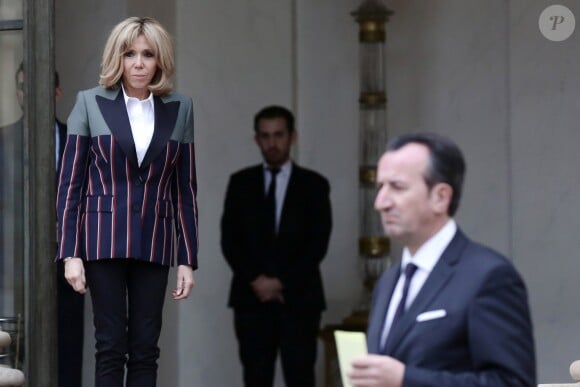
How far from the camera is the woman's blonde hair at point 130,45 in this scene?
5.60m

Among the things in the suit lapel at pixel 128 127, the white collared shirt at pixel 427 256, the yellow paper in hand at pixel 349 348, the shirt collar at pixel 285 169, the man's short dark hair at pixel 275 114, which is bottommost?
the yellow paper in hand at pixel 349 348

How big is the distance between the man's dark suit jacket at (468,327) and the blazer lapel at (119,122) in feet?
7.16

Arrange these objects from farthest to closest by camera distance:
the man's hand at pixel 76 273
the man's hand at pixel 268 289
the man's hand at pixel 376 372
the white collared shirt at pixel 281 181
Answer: the white collared shirt at pixel 281 181
the man's hand at pixel 268 289
the man's hand at pixel 76 273
the man's hand at pixel 376 372

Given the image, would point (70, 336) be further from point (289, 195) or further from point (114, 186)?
point (114, 186)

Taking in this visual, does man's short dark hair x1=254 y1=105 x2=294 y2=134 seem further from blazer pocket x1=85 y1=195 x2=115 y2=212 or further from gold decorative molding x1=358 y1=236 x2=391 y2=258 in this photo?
blazer pocket x1=85 y1=195 x2=115 y2=212

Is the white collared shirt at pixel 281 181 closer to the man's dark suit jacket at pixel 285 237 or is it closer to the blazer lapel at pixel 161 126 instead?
the man's dark suit jacket at pixel 285 237

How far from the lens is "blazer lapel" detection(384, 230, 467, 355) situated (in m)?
3.60

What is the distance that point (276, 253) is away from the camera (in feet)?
27.7

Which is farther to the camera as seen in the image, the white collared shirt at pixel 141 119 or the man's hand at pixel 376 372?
the white collared shirt at pixel 141 119

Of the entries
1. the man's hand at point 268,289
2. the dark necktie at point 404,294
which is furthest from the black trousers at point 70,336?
the dark necktie at point 404,294

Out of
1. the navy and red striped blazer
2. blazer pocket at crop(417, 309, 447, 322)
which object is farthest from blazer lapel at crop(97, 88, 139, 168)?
blazer pocket at crop(417, 309, 447, 322)

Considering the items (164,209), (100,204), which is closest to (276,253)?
(164,209)

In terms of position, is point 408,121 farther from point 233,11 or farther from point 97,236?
point 97,236

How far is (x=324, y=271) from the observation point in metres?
9.44
